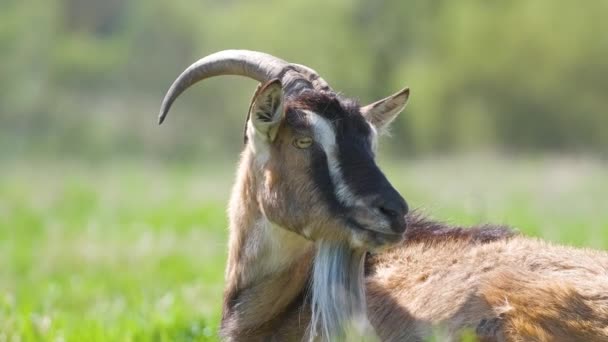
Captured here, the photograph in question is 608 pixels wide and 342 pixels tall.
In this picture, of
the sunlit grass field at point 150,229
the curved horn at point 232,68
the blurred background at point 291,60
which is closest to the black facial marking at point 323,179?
the curved horn at point 232,68

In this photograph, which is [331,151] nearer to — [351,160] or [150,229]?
[351,160]

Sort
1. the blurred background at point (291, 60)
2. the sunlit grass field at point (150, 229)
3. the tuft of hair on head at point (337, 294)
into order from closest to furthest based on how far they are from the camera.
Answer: the tuft of hair on head at point (337, 294) < the sunlit grass field at point (150, 229) < the blurred background at point (291, 60)

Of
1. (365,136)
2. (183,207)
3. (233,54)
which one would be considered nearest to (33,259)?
(183,207)

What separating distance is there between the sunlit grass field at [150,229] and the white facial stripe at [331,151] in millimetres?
1350

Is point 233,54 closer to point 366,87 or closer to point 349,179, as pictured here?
point 349,179

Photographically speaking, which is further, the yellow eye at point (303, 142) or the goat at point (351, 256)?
the yellow eye at point (303, 142)

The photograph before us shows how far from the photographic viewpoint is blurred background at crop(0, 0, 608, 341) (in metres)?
24.1

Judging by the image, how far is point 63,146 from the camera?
40875 mm

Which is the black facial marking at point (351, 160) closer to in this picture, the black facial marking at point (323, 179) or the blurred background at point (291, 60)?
the black facial marking at point (323, 179)

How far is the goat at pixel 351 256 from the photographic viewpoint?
17.9 feet

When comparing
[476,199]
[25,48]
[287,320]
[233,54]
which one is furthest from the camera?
[25,48]

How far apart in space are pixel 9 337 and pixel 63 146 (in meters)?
34.5

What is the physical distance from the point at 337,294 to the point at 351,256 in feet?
0.71

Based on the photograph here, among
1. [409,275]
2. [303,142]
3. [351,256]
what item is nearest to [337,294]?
[351,256]
